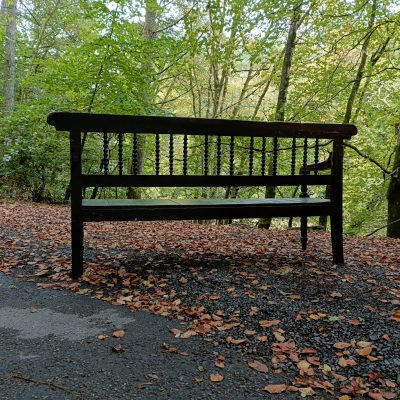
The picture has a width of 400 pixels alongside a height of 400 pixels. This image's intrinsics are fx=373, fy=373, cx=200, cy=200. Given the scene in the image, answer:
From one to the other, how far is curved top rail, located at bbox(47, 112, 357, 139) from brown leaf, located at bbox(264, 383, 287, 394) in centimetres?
216

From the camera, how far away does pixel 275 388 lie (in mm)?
1849

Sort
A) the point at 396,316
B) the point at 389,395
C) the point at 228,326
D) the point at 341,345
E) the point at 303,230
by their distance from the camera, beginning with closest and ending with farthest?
the point at 389,395 < the point at 341,345 < the point at 228,326 < the point at 396,316 < the point at 303,230

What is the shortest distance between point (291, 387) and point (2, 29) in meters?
14.1

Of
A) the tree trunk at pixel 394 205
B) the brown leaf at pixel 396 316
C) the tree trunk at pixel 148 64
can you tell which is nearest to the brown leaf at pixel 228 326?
the brown leaf at pixel 396 316

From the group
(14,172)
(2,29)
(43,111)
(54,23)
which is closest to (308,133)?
(43,111)

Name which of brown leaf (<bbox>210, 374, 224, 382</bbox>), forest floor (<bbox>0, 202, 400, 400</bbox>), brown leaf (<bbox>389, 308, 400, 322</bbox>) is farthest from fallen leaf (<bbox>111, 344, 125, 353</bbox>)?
brown leaf (<bbox>389, 308, 400, 322</bbox>)

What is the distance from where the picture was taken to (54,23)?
47.9 feet

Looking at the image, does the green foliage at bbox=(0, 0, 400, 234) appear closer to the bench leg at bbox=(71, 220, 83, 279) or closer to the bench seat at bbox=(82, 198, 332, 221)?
the bench seat at bbox=(82, 198, 332, 221)

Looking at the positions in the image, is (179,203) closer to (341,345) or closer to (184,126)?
(184,126)

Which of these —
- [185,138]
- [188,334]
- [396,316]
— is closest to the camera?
[188,334]

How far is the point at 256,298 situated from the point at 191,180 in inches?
47.8

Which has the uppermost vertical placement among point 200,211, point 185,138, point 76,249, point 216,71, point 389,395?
point 216,71

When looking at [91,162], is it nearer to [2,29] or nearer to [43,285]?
[2,29]

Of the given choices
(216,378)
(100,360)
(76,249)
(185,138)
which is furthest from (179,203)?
(216,378)
